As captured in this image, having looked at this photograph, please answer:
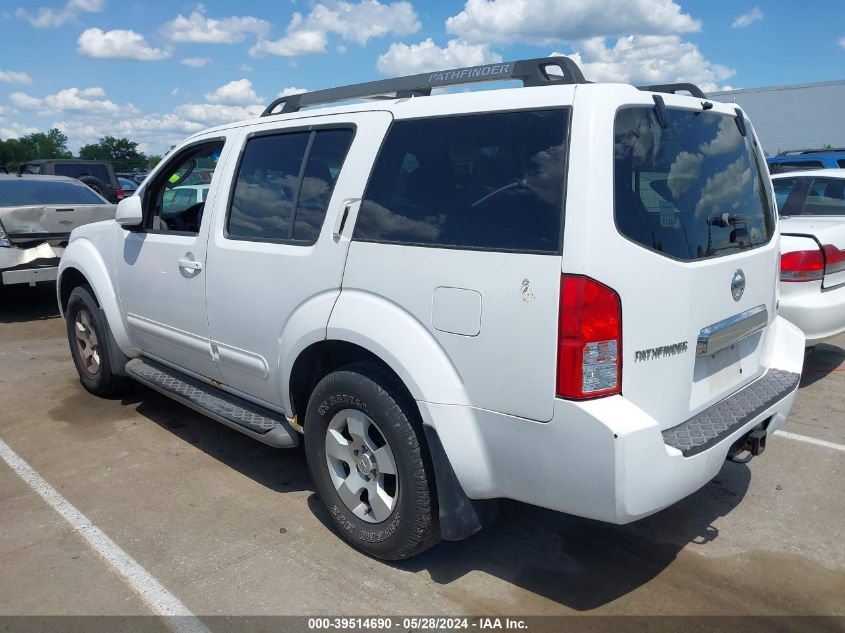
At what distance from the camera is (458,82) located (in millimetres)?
3354

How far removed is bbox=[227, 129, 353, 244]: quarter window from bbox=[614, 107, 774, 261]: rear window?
1373 mm

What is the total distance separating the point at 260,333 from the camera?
374cm

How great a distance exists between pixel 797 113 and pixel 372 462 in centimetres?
3766

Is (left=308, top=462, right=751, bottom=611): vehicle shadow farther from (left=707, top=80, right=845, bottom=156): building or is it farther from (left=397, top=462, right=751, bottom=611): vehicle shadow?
(left=707, top=80, right=845, bottom=156): building

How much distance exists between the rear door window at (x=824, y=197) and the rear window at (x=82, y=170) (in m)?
14.2

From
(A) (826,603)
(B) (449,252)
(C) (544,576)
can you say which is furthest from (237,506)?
(A) (826,603)

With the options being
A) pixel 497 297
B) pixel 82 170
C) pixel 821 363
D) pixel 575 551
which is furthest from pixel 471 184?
pixel 82 170

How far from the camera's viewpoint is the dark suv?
621 inches

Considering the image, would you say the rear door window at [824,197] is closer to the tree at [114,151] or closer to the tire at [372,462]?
the tire at [372,462]

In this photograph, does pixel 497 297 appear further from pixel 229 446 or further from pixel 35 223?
pixel 35 223

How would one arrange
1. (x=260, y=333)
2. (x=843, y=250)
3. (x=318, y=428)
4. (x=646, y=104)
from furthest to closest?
1. (x=843, y=250)
2. (x=260, y=333)
3. (x=318, y=428)
4. (x=646, y=104)

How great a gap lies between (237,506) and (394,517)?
3.95 ft

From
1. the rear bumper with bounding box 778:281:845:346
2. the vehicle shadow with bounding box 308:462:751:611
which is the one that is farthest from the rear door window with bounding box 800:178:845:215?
the vehicle shadow with bounding box 308:462:751:611

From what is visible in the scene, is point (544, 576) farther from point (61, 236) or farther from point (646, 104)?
point (61, 236)
